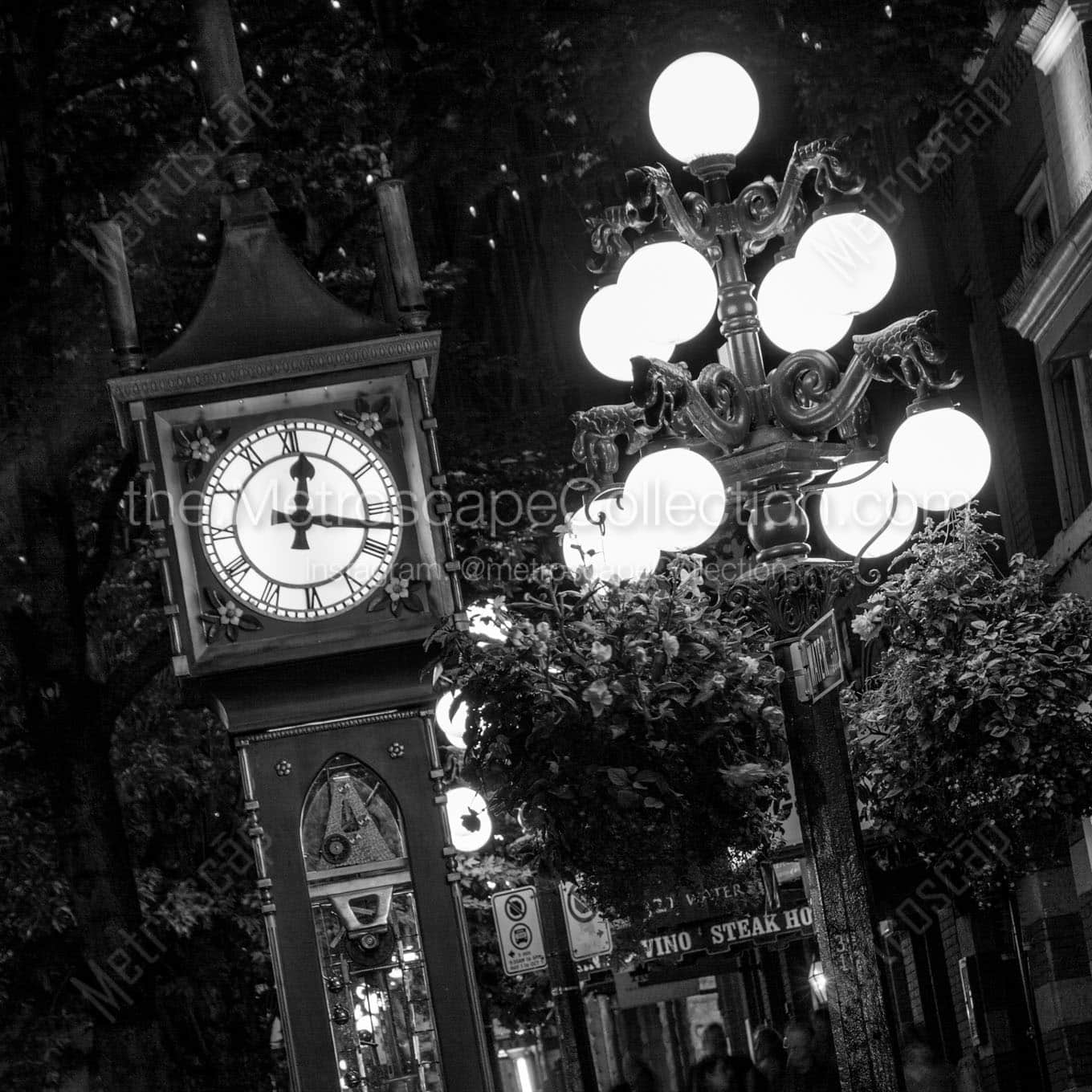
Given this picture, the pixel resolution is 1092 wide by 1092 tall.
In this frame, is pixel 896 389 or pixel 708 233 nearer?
pixel 708 233

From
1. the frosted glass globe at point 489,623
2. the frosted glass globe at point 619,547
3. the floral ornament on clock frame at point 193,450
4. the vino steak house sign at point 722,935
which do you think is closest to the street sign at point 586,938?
the vino steak house sign at point 722,935

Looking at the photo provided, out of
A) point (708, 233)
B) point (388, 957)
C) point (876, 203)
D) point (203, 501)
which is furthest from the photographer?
point (876, 203)

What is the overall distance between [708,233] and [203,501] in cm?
232

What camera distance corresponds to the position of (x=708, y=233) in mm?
7828

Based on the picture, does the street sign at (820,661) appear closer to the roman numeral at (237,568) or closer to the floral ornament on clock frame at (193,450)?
the roman numeral at (237,568)

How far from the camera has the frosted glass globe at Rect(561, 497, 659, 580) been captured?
293 inches

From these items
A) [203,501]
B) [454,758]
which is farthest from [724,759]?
[203,501]

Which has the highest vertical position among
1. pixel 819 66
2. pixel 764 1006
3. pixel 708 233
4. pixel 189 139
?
pixel 189 139

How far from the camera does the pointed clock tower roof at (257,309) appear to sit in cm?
650

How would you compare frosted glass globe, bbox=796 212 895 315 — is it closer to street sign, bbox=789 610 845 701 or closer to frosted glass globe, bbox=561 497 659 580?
frosted glass globe, bbox=561 497 659 580

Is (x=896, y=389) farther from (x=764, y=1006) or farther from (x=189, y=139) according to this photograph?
(x=764, y=1006)

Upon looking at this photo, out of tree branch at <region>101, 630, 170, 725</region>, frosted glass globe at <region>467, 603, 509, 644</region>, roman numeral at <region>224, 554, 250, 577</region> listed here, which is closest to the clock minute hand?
roman numeral at <region>224, 554, 250, 577</region>

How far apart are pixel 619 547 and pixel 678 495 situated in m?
0.63

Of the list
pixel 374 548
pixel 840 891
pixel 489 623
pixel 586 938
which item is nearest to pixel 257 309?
pixel 374 548
